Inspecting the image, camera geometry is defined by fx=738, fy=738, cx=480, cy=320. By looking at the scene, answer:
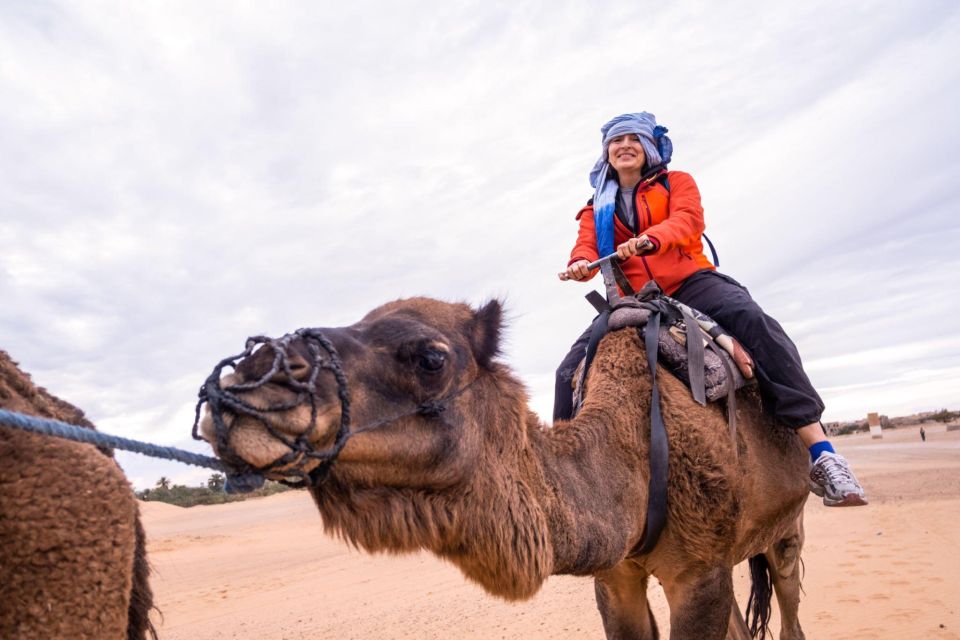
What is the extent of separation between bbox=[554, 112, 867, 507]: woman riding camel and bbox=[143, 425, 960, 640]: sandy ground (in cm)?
245

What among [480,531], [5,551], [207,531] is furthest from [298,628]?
[207,531]

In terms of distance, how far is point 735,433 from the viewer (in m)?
4.43

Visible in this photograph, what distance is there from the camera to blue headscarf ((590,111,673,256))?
5410 millimetres

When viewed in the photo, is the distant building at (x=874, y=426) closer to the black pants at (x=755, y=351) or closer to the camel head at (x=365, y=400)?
the black pants at (x=755, y=351)

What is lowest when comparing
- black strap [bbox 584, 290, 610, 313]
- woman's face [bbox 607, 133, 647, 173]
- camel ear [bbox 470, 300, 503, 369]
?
camel ear [bbox 470, 300, 503, 369]

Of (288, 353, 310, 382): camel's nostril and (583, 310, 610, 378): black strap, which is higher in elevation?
(583, 310, 610, 378): black strap

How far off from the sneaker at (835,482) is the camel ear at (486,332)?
2261mm

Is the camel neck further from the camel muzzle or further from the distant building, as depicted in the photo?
the distant building

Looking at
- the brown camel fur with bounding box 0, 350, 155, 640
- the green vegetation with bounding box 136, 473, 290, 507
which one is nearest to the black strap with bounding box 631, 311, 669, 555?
the brown camel fur with bounding box 0, 350, 155, 640

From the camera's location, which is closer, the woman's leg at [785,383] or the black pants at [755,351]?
the woman's leg at [785,383]

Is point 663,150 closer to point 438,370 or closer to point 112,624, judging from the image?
point 438,370

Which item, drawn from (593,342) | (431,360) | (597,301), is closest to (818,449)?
(593,342)

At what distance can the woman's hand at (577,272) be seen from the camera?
16.4ft

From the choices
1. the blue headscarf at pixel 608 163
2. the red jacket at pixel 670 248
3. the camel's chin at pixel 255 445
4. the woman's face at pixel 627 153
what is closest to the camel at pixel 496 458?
the camel's chin at pixel 255 445
